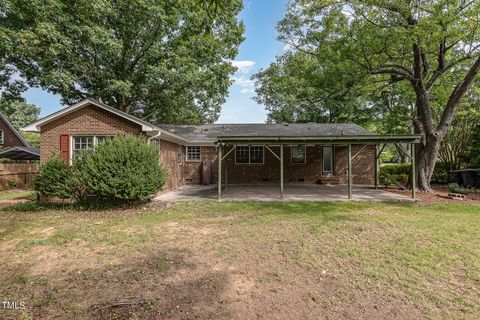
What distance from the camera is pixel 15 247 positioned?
5.12 m

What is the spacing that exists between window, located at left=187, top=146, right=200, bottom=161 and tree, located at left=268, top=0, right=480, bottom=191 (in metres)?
8.66

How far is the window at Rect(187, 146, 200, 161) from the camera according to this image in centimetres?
1580

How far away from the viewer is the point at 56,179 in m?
8.48

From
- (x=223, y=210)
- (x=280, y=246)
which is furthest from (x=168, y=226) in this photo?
(x=280, y=246)

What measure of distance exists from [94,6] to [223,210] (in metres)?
12.2

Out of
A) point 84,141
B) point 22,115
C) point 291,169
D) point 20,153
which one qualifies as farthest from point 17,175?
point 22,115

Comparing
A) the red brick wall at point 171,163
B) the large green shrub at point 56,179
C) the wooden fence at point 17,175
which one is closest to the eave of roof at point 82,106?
the red brick wall at point 171,163

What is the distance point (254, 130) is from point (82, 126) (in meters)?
9.81

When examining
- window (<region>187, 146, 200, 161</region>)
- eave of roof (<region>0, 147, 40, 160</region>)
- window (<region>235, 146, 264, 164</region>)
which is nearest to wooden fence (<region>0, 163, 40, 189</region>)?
eave of roof (<region>0, 147, 40, 160</region>)

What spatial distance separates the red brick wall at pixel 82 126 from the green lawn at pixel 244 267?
350cm

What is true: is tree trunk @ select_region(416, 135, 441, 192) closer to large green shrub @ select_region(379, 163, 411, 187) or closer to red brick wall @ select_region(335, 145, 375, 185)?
large green shrub @ select_region(379, 163, 411, 187)

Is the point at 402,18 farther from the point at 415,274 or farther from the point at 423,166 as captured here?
the point at 415,274

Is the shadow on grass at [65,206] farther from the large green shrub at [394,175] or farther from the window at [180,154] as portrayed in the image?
the large green shrub at [394,175]

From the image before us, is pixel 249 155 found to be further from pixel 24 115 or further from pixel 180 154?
pixel 24 115
